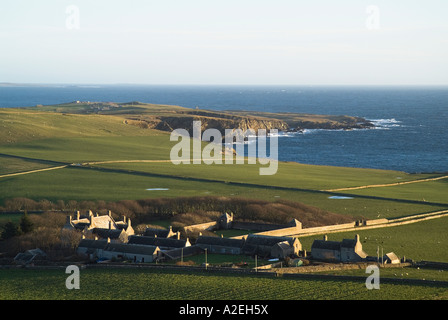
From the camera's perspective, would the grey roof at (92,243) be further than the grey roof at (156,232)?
No

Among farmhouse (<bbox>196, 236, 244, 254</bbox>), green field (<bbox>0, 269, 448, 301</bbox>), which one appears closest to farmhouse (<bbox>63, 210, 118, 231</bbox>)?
farmhouse (<bbox>196, 236, 244, 254</bbox>)

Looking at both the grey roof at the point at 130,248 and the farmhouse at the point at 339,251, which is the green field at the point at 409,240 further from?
the grey roof at the point at 130,248

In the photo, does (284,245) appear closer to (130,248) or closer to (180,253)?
(180,253)

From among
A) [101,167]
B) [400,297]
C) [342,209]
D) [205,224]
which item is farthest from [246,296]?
[101,167]

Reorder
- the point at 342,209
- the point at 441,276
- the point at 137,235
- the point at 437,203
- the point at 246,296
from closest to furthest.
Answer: the point at 246,296 → the point at 441,276 → the point at 137,235 → the point at 342,209 → the point at 437,203

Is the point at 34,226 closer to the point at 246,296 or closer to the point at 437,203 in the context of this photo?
the point at 246,296

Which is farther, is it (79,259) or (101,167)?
(101,167)

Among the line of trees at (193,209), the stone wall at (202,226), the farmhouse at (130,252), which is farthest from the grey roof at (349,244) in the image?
the stone wall at (202,226)

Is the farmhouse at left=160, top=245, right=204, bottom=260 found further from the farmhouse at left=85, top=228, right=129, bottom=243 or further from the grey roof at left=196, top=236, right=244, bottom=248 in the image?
the farmhouse at left=85, top=228, right=129, bottom=243
